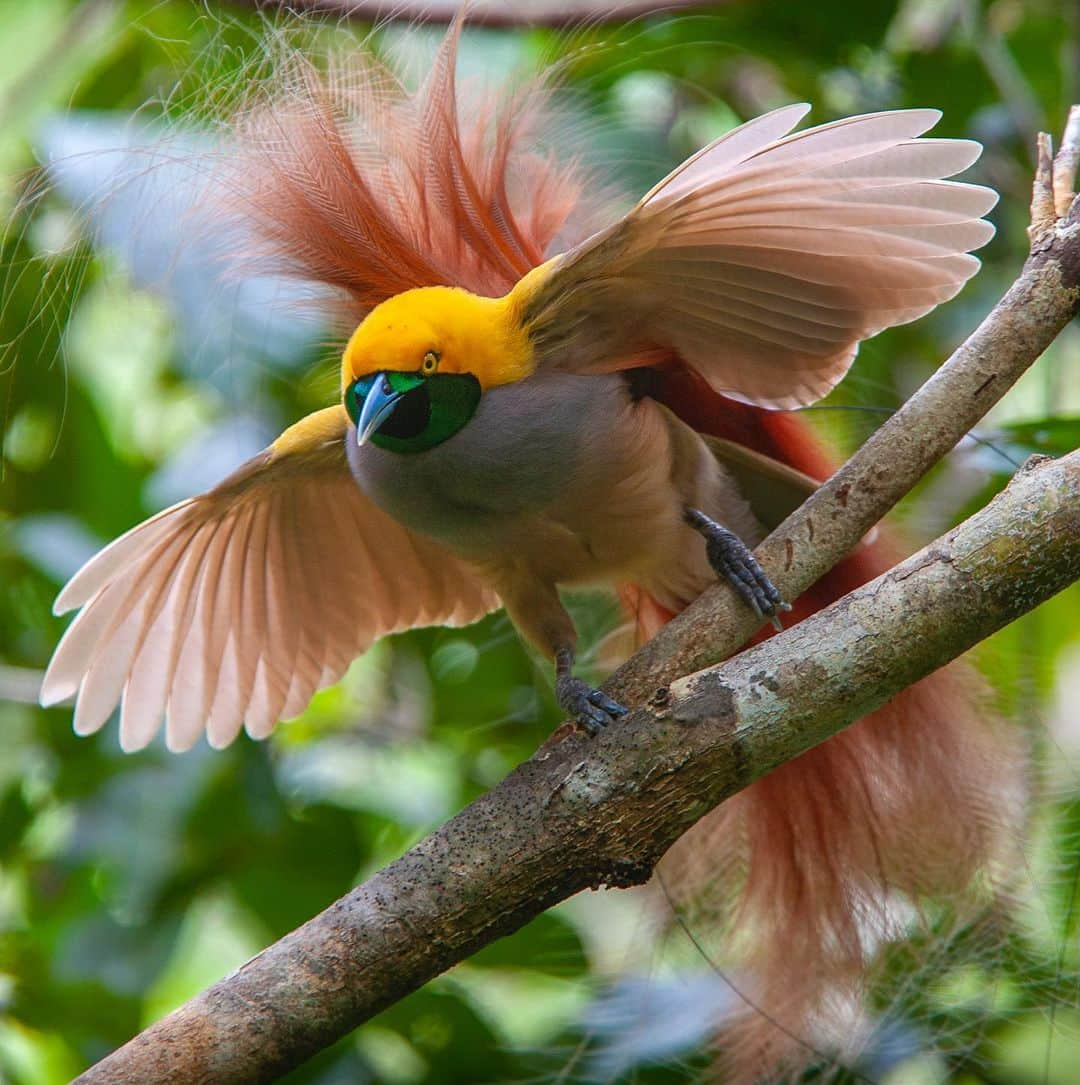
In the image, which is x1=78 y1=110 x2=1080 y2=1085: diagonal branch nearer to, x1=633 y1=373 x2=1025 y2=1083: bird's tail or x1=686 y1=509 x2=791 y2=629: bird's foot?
x1=686 y1=509 x2=791 y2=629: bird's foot

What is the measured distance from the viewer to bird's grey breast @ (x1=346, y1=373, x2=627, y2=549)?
6.96 ft

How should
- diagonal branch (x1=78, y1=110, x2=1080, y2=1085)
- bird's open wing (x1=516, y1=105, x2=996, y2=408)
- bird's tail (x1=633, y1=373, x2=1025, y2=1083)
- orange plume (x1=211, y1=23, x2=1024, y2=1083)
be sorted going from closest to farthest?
diagonal branch (x1=78, y1=110, x2=1080, y2=1085)
bird's open wing (x1=516, y1=105, x2=996, y2=408)
orange plume (x1=211, y1=23, x2=1024, y2=1083)
bird's tail (x1=633, y1=373, x2=1025, y2=1083)

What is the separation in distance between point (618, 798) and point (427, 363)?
0.69 m

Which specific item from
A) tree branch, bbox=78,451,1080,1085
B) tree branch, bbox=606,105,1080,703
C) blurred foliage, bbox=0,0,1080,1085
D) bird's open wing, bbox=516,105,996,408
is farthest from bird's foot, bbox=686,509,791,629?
blurred foliage, bbox=0,0,1080,1085

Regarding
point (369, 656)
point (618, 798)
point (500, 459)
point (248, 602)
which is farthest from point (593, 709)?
point (369, 656)

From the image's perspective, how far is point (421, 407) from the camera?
209 centimetres

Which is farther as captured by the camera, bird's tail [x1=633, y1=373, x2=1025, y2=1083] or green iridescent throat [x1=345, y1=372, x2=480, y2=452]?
bird's tail [x1=633, y1=373, x2=1025, y2=1083]

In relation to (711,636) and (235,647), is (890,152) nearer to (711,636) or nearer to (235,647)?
(711,636)

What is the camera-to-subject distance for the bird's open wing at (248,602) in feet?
8.30

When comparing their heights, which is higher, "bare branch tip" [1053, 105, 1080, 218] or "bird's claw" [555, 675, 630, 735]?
"bare branch tip" [1053, 105, 1080, 218]

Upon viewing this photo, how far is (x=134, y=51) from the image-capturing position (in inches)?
129

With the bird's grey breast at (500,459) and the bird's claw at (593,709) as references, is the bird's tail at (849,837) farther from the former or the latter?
the bird's claw at (593,709)

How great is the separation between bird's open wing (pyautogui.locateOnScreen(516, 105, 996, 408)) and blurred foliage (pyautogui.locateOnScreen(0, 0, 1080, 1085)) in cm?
40

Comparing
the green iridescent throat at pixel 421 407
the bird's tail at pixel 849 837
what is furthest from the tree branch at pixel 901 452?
the bird's tail at pixel 849 837
